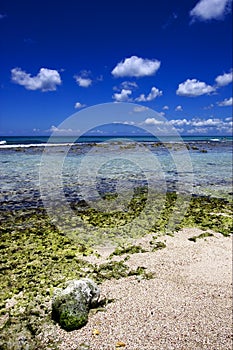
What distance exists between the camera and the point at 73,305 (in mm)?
5055

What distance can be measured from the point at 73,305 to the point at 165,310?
1775 millimetres

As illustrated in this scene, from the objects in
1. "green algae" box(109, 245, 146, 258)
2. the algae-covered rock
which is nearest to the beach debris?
the algae-covered rock

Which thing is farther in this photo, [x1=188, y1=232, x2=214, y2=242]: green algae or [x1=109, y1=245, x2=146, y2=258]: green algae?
[x1=188, y1=232, x2=214, y2=242]: green algae

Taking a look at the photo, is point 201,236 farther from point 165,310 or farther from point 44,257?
point 44,257

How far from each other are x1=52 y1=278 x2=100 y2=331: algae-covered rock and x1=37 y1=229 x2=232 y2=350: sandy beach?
0.13m

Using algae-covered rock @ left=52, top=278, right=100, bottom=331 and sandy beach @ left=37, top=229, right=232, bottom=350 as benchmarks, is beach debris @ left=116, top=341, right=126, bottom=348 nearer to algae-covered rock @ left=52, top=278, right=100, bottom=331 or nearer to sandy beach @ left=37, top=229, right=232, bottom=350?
sandy beach @ left=37, top=229, right=232, bottom=350

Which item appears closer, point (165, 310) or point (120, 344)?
point (120, 344)

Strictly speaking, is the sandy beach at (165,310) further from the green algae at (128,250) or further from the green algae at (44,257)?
the green algae at (44,257)

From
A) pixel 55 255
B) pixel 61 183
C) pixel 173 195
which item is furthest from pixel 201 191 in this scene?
pixel 55 255

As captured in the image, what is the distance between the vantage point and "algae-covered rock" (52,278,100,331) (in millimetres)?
4927

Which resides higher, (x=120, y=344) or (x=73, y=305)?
(x=73, y=305)

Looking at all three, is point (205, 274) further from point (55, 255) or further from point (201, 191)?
point (201, 191)

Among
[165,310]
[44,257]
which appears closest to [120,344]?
[165,310]

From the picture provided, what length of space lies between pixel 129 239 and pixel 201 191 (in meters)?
8.21
